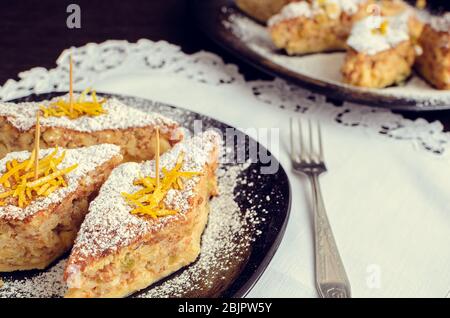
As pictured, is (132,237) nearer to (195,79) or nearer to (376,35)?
(195,79)

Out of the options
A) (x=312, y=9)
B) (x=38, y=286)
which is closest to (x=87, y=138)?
(x=38, y=286)

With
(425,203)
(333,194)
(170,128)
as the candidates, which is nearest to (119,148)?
(170,128)

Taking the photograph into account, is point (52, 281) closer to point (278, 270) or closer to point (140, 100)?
point (278, 270)

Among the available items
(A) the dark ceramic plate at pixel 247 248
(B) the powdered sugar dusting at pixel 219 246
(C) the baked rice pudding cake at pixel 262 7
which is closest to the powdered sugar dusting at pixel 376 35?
(C) the baked rice pudding cake at pixel 262 7

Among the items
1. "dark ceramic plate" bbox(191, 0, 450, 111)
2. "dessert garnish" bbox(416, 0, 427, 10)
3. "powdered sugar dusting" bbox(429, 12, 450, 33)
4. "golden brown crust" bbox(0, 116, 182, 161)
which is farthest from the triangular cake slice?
"dessert garnish" bbox(416, 0, 427, 10)

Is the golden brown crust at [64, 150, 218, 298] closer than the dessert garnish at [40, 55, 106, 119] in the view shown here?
Yes

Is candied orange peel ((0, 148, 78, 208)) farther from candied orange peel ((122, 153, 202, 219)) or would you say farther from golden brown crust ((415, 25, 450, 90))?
golden brown crust ((415, 25, 450, 90))
